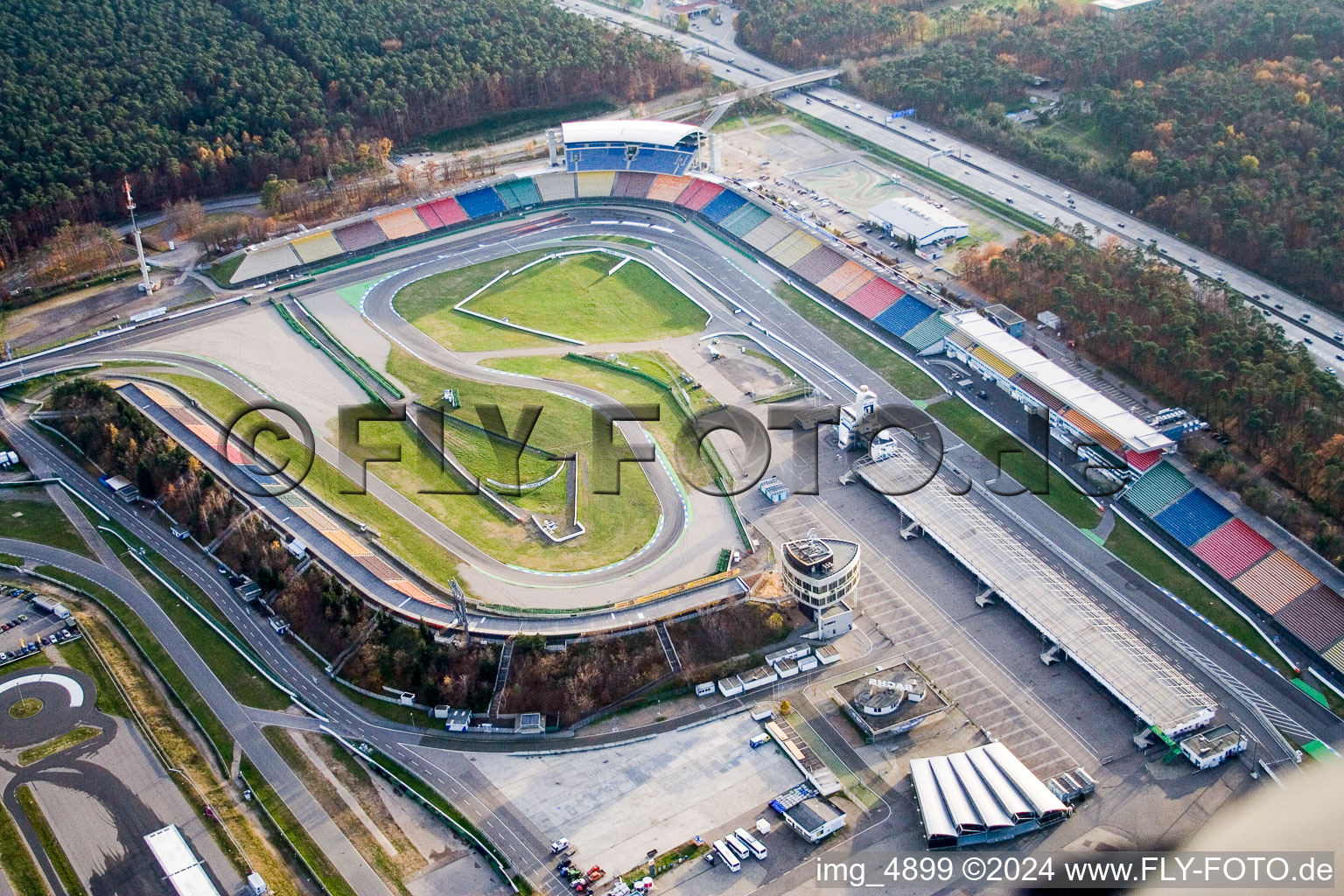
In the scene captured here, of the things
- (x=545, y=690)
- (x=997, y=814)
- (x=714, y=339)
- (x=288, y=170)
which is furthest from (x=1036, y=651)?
(x=288, y=170)

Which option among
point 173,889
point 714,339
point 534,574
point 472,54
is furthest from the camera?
point 472,54

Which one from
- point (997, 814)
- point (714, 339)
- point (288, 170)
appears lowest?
point (997, 814)

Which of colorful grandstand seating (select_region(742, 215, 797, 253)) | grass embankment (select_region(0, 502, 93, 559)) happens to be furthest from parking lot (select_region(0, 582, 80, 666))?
colorful grandstand seating (select_region(742, 215, 797, 253))

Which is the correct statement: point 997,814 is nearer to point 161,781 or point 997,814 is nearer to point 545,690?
point 545,690

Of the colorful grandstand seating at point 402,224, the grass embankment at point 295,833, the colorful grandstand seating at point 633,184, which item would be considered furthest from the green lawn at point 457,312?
the grass embankment at point 295,833

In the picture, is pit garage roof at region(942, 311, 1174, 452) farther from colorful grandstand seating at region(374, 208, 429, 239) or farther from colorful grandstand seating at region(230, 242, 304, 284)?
colorful grandstand seating at region(230, 242, 304, 284)

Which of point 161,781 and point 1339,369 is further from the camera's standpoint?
point 1339,369
